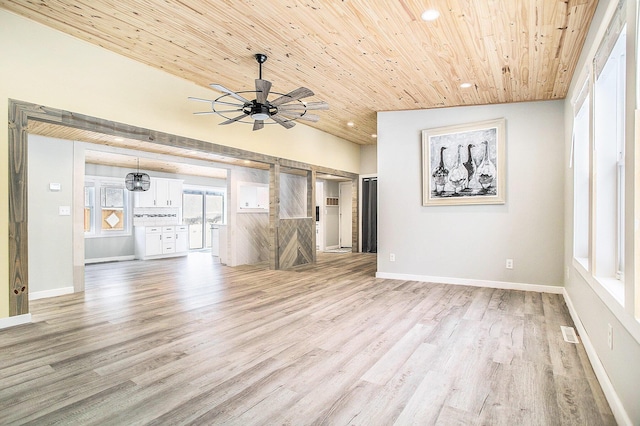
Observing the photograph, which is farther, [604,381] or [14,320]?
[14,320]

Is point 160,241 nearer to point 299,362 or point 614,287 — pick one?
point 299,362

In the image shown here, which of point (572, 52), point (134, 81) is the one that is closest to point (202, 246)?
point (134, 81)

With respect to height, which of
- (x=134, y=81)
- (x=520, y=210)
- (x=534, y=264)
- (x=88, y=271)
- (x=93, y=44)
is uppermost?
(x=93, y=44)

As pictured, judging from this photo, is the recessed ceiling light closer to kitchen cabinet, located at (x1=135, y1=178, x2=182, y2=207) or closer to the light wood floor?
the light wood floor

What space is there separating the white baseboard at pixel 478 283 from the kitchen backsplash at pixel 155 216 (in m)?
6.12

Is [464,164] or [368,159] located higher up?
[368,159]

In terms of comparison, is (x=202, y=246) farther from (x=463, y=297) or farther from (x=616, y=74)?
(x=616, y=74)

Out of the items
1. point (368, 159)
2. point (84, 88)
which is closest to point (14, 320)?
point (84, 88)

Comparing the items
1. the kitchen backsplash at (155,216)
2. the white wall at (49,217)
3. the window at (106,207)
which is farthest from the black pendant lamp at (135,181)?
the white wall at (49,217)

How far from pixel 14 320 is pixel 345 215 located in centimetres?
818

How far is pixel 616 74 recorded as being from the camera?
2297 millimetres

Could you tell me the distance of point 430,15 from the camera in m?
2.88

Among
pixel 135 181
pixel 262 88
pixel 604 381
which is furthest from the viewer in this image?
pixel 135 181

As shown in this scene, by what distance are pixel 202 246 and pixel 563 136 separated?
9.75 m
